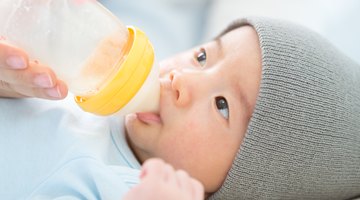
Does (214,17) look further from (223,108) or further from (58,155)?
(58,155)

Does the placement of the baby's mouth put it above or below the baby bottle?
below

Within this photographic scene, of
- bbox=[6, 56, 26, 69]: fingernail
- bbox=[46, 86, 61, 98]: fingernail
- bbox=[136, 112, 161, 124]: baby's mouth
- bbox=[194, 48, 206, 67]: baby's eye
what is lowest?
bbox=[136, 112, 161, 124]: baby's mouth

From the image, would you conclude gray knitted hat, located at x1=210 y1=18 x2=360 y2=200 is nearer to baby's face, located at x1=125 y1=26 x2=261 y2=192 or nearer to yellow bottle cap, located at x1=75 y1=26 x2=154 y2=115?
baby's face, located at x1=125 y1=26 x2=261 y2=192

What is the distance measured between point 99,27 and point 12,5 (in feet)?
0.54

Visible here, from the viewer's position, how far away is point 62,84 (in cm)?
98

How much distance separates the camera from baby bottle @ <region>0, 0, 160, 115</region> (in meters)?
0.99

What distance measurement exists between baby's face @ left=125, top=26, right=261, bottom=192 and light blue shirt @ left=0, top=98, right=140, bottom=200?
79mm

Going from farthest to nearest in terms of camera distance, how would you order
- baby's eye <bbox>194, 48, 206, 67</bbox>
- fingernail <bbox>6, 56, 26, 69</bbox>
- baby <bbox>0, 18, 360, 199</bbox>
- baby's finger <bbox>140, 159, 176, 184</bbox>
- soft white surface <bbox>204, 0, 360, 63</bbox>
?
soft white surface <bbox>204, 0, 360, 63</bbox> → baby's eye <bbox>194, 48, 206, 67</bbox> → baby <bbox>0, 18, 360, 199</bbox> → fingernail <bbox>6, 56, 26, 69</bbox> → baby's finger <bbox>140, 159, 176, 184</bbox>

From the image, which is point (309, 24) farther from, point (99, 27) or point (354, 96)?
point (99, 27)

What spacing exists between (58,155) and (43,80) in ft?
0.63

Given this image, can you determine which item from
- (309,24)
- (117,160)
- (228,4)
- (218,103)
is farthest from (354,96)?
(228,4)

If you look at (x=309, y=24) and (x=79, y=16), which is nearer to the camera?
(x=79, y=16)

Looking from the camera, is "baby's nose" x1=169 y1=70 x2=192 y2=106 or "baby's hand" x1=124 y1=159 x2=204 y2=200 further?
"baby's nose" x1=169 y1=70 x2=192 y2=106

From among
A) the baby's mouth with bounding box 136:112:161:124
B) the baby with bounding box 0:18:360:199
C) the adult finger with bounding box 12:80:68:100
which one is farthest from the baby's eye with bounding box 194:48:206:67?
the adult finger with bounding box 12:80:68:100
